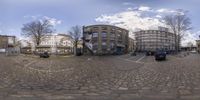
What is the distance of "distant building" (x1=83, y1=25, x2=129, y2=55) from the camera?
304ft

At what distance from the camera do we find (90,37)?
95.6 metres

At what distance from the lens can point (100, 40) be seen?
95.0m

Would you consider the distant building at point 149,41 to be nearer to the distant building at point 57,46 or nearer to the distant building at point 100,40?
the distant building at point 100,40

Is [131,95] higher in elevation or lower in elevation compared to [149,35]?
lower

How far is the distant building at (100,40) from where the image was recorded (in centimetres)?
9262

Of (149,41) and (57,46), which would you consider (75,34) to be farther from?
(149,41)

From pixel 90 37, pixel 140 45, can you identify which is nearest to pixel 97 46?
pixel 90 37

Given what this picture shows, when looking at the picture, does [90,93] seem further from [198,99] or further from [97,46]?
[97,46]

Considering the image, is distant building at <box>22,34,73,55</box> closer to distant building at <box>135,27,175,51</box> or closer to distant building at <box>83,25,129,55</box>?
distant building at <box>83,25,129,55</box>

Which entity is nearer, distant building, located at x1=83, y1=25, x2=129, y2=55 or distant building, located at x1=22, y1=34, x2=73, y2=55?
distant building, located at x1=22, y1=34, x2=73, y2=55

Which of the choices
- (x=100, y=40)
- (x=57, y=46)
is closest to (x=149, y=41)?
(x=100, y=40)

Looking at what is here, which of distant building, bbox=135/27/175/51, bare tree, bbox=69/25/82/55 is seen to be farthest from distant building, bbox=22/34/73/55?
distant building, bbox=135/27/175/51

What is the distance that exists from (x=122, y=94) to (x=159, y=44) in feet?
415

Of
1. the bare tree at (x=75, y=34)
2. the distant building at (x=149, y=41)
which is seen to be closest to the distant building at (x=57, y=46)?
the bare tree at (x=75, y=34)
